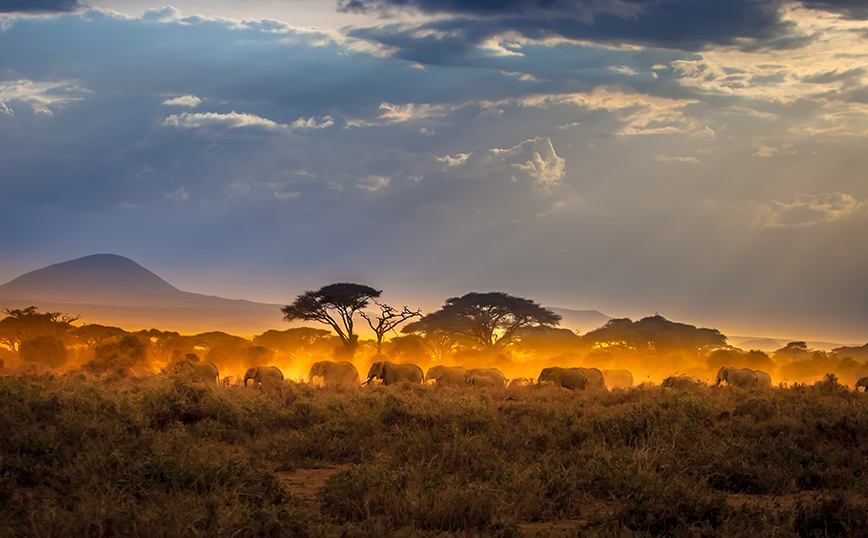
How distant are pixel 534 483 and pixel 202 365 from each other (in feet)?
78.0

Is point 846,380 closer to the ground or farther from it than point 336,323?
closer to the ground

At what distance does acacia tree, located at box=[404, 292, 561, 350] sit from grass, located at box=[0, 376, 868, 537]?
1749 inches

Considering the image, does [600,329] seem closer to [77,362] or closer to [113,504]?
[77,362]

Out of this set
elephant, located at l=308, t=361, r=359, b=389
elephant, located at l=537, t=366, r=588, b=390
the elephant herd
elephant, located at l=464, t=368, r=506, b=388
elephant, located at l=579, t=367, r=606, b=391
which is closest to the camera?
elephant, located at l=464, t=368, r=506, b=388

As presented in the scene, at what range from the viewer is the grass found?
8047 millimetres

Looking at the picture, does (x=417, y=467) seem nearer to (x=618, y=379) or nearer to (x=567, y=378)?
(x=567, y=378)

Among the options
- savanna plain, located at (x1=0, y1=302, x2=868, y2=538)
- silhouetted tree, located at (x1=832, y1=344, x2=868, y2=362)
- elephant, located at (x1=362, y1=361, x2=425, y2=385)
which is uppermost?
silhouetted tree, located at (x1=832, y1=344, x2=868, y2=362)

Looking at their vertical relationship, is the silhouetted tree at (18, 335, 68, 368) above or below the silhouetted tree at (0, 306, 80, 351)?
below

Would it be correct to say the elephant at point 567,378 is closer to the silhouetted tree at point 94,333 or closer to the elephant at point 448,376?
the elephant at point 448,376

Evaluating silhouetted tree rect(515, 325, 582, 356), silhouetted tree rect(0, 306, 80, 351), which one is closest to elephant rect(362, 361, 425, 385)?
silhouetted tree rect(0, 306, 80, 351)

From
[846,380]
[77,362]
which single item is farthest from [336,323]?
[846,380]

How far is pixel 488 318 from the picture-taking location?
205 feet

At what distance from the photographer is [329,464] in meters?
12.3

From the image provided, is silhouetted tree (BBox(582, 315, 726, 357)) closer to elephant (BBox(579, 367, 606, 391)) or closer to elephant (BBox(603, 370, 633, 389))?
elephant (BBox(603, 370, 633, 389))
